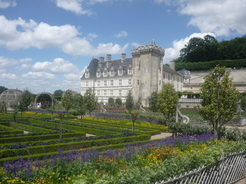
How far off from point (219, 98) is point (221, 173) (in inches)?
246

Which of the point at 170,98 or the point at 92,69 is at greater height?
the point at 92,69

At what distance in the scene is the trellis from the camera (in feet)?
16.3

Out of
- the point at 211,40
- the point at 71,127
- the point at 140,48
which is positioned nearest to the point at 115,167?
the point at 71,127

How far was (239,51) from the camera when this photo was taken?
6000 cm

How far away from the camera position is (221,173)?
20.4 feet

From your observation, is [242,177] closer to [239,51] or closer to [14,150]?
[14,150]

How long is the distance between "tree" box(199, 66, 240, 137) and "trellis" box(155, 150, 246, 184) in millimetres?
→ 4548

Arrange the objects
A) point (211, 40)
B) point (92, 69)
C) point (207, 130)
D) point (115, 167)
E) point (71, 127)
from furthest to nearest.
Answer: point (211, 40)
point (92, 69)
point (71, 127)
point (207, 130)
point (115, 167)

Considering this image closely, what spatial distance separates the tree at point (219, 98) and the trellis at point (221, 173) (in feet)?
14.9

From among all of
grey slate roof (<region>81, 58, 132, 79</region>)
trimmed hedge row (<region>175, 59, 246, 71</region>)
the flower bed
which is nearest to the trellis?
the flower bed

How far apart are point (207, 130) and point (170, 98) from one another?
22.6 ft

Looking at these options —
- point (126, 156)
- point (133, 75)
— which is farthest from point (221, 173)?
point (133, 75)

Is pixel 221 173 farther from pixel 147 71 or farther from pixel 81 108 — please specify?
pixel 147 71

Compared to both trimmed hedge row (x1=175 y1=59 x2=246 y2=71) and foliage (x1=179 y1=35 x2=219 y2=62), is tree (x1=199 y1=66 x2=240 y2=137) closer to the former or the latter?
trimmed hedge row (x1=175 y1=59 x2=246 y2=71)
